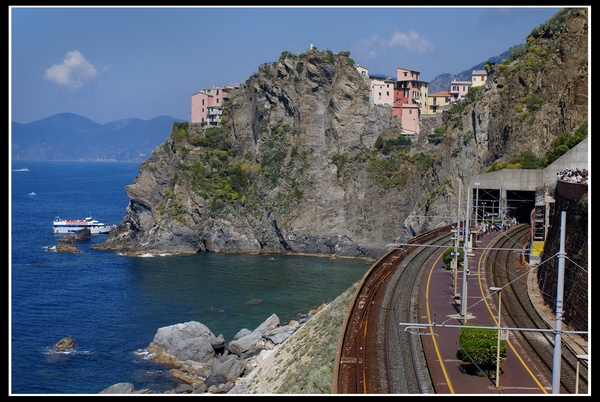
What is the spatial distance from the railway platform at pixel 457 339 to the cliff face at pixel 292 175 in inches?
1452

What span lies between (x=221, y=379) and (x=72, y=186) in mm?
147193

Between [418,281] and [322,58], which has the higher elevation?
[322,58]

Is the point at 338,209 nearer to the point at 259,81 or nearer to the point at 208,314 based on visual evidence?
the point at 259,81

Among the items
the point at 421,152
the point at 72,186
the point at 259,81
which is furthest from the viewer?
the point at 72,186

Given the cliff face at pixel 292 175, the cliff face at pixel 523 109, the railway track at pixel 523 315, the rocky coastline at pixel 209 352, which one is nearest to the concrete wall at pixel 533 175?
the railway track at pixel 523 315

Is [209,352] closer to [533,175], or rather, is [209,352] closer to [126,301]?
[126,301]

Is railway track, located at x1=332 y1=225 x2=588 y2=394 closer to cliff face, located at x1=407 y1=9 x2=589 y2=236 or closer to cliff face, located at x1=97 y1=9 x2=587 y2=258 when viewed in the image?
cliff face, located at x1=407 y1=9 x2=589 y2=236

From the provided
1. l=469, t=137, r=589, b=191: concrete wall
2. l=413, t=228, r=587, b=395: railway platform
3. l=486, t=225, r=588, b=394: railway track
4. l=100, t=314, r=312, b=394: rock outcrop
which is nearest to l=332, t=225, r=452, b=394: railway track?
l=413, t=228, r=587, b=395: railway platform

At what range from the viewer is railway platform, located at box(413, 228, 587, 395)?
19219 mm

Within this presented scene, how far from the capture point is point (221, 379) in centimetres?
3531

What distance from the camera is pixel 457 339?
23672 mm

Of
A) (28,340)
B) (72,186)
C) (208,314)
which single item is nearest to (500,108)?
(208,314)

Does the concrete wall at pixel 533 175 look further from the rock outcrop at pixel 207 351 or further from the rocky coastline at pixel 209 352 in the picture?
the rock outcrop at pixel 207 351

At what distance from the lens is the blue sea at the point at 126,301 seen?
38.2 metres
